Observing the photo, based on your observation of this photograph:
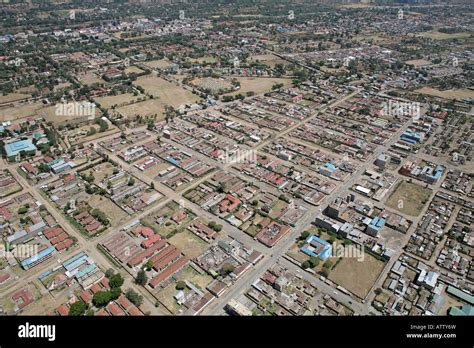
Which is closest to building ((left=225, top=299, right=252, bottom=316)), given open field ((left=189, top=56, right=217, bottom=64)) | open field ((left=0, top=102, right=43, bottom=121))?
open field ((left=0, top=102, right=43, bottom=121))

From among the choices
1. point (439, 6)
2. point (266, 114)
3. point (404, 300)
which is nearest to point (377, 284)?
point (404, 300)

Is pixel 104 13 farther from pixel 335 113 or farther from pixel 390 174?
pixel 390 174

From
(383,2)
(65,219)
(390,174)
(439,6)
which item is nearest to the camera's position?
(65,219)

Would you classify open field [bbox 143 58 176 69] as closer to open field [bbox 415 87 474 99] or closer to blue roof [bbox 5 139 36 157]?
blue roof [bbox 5 139 36 157]

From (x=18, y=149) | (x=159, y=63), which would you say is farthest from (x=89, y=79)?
(x=18, y=149)

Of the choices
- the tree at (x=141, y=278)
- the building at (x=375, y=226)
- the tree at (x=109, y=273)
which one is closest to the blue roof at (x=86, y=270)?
the tree at (x=109, y=273)

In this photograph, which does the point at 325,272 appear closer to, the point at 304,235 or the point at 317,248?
the point at 317,248

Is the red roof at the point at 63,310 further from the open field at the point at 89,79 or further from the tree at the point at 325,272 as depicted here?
the open field at the point at 89,79
